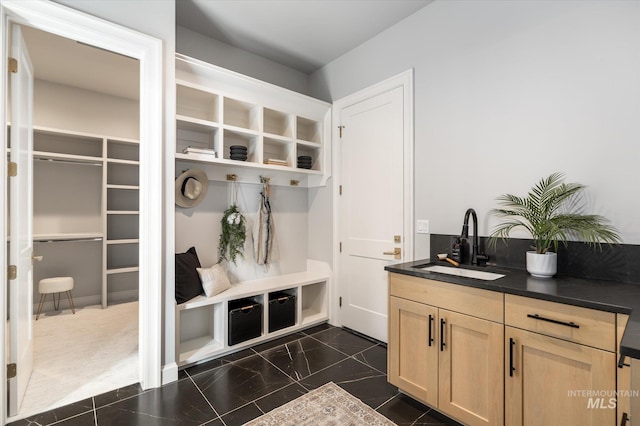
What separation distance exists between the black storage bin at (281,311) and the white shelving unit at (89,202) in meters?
2.35

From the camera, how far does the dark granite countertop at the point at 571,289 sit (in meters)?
1.19

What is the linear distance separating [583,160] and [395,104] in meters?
1.50

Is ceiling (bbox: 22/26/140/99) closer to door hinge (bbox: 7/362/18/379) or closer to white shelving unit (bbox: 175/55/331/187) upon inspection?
white shelving unit (bbox: 175/55/331/187)

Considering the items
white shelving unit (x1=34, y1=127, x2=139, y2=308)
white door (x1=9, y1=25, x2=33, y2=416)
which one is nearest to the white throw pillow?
white door (x1=9, y1=25, x2=33, y2=416)

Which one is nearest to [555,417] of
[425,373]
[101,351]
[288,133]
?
[425,373]

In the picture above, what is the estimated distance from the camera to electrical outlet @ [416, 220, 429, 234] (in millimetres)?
2533

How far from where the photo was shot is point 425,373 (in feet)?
6.11

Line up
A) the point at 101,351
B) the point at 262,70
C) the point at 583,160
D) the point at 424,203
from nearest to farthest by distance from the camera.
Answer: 1. the point at 583,160
2. the point at 424,203
3. the point at 101,351
4. the point at 262,70

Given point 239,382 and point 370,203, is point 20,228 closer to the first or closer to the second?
point 239,382

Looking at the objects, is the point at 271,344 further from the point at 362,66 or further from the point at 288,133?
the point at 362,66

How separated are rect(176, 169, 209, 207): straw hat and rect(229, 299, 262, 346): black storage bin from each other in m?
1.03

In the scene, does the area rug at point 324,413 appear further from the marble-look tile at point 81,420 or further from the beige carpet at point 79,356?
the beige carpet at point 79,356

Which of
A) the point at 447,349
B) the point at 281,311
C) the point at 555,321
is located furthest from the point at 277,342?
the point at 555,321

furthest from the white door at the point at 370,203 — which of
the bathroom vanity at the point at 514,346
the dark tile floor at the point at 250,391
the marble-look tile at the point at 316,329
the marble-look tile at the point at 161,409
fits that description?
the marble-look tile at the point at 161,409
